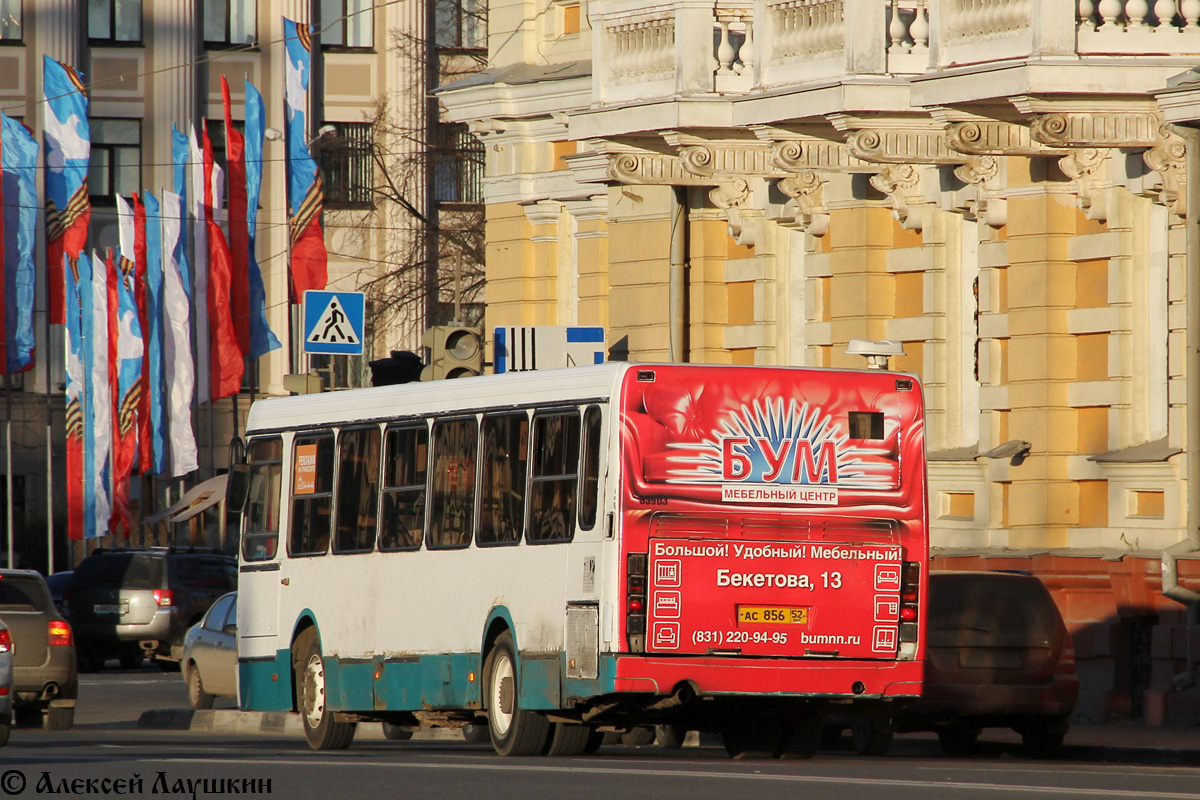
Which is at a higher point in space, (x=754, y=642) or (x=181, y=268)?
(x=181, y=268)

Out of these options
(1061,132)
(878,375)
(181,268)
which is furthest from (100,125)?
(878,375)

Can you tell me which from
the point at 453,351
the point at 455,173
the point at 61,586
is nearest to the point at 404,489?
the point at 453,351

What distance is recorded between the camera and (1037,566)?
78.1 feet

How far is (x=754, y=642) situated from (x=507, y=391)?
269cm

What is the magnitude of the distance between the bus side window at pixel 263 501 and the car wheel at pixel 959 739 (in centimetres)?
574

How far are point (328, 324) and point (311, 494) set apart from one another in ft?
16.7

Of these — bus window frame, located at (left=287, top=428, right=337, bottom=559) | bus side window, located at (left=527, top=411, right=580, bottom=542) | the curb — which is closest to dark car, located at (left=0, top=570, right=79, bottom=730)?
the curb

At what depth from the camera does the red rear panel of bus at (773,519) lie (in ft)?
55.9

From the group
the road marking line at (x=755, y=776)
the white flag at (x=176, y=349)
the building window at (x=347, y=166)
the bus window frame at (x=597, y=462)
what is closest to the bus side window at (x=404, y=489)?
the bus window frame at (x=597, y=462)

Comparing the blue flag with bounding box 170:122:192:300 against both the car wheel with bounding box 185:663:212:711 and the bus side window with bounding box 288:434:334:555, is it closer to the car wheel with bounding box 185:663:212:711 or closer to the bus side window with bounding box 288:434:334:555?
the car wheel with bounding box 185:663:212:711

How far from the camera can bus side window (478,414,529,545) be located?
18.2 meters

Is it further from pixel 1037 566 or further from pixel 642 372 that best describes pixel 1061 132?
pixel 642 372

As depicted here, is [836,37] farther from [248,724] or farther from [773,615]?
[773,615]

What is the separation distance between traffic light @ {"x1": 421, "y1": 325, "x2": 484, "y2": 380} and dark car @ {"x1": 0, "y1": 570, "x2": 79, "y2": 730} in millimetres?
4027
